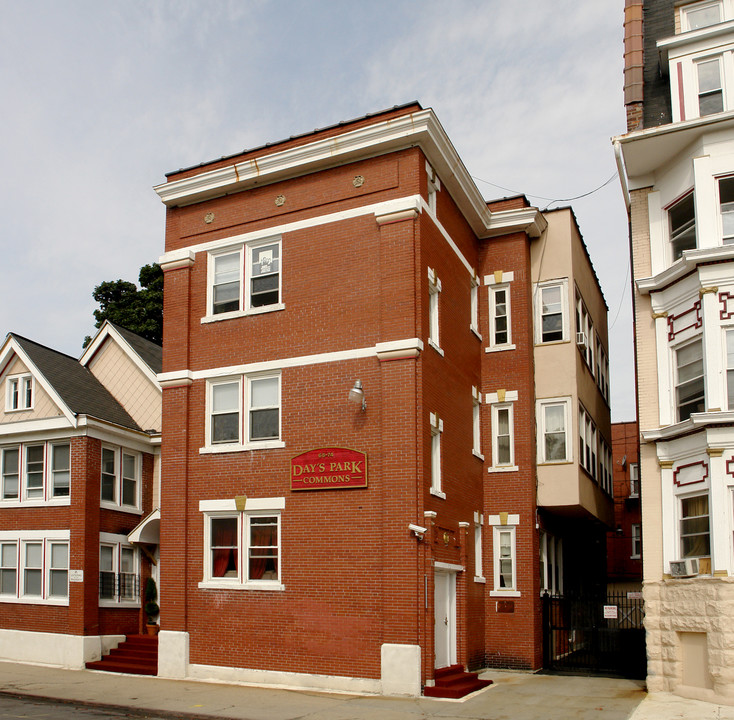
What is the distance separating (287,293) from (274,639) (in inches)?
307

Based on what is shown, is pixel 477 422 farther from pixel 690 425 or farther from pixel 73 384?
pixel 73 384

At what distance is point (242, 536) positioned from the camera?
772 inches

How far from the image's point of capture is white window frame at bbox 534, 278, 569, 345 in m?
23.5

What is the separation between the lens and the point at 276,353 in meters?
20.0

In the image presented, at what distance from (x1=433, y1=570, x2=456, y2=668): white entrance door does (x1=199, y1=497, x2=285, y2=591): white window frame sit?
3.46 meters

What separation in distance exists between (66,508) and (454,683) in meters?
11.5

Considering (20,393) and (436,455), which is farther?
(20,393)

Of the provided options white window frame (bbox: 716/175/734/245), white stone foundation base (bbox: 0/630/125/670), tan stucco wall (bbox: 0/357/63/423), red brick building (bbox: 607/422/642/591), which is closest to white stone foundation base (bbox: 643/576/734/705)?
white window frame (bbox: 716/175/734/245)

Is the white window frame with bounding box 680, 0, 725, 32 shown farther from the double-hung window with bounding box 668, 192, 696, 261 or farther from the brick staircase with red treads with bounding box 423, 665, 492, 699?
the brick staircase with red treads with bounding box 423, 665, 492, 699

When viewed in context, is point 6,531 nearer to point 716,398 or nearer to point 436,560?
point 436,560

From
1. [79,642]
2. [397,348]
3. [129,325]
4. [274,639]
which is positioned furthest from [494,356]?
[129,325]

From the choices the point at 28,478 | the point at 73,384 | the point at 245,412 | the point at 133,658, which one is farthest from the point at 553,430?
the point at 28,478

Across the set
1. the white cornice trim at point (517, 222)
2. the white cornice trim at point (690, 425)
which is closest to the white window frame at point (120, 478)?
the white cornice trim at point (517, 222)

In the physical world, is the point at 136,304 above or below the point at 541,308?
above
